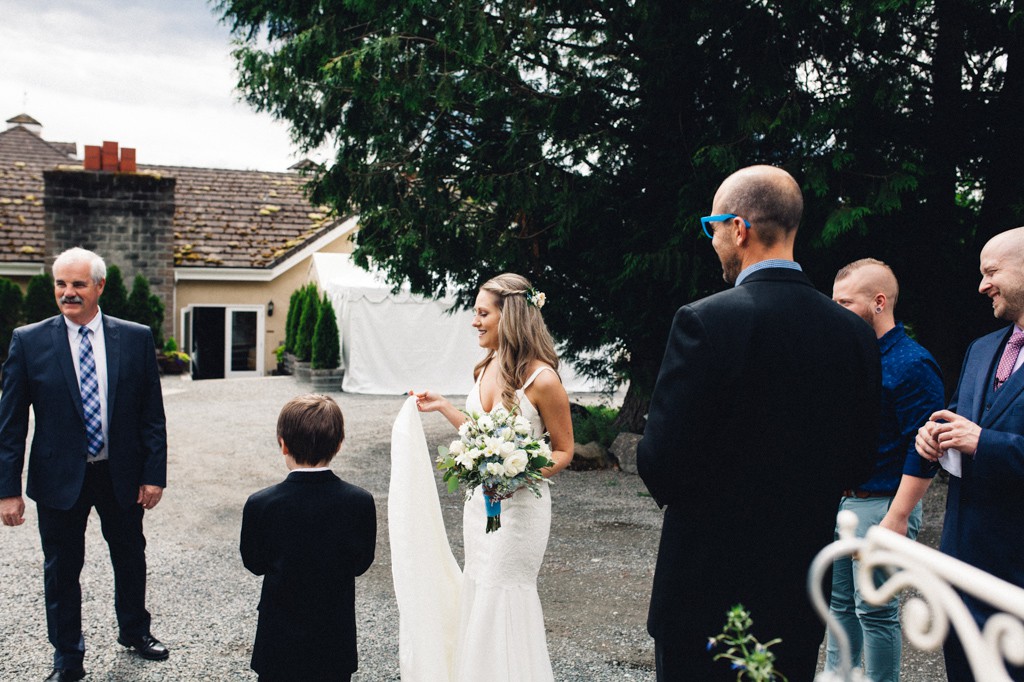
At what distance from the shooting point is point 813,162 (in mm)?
7227

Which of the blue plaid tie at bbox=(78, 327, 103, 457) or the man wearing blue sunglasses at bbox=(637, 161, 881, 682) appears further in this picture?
the blue plaid tie at bbox=(78, 327, 103, 457)

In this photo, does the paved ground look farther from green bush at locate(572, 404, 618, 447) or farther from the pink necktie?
the pink necktie

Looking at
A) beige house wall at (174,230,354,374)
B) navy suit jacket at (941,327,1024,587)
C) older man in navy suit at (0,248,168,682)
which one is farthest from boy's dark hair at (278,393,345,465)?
beige house wall at (174,230,354,374)

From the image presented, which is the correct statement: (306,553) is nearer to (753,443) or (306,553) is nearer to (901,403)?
(753,443)

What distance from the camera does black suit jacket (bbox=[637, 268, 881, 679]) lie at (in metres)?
2.38

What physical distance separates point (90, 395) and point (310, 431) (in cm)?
185

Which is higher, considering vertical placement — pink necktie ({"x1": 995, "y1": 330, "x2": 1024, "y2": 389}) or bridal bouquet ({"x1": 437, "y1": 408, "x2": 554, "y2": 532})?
pink necktie ({"x1": 995, "y1": 330, "x2": 1024, "y2": 389})

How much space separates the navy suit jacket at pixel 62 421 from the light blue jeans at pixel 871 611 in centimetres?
341

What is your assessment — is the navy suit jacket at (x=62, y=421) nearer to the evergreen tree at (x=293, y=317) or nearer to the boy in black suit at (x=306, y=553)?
the boy in black suit at (x=306, y=553)

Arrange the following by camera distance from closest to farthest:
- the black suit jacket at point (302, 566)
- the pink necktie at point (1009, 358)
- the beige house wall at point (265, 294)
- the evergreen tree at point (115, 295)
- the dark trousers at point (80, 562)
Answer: the pink necktie at point (1009, 358), the black suit jacket at point (302, 566), the dark trousers at point (80, 562), the evergreen tree at point (115, 295), the beige house wall at point (265, 294)

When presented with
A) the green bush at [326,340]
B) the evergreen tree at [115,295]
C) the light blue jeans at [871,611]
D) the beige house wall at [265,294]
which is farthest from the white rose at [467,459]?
the beige house wall at [265,294]

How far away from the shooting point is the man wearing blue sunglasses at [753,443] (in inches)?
93.8

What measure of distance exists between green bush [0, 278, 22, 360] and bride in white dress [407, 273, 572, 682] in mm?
18795

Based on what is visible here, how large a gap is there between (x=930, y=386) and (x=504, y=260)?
6398 mm
